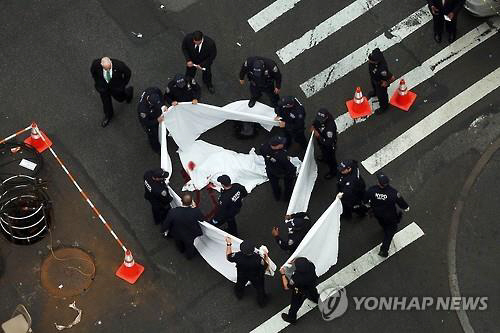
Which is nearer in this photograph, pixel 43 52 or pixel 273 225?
pixel 273 225

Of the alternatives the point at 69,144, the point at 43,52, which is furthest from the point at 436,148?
the point at 43,52

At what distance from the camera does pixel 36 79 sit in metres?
21.2

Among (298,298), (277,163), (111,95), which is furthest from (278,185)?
(111,95)

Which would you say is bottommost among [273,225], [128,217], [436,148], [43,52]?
[436,148]

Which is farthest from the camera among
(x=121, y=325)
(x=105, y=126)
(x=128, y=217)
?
(x=105, y=126)

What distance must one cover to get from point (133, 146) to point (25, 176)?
2.45 m

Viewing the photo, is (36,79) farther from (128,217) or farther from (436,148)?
(436,148)

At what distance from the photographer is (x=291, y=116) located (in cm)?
1900

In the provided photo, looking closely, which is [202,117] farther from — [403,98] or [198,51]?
[403,98]

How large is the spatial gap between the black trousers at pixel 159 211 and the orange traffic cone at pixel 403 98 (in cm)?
579

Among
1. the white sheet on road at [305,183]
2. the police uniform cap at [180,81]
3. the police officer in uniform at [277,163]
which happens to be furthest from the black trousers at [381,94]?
the police uniform cap at [180,81]

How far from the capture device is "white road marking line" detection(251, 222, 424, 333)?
58.0 ft

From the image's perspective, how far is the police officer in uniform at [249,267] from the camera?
16.6m

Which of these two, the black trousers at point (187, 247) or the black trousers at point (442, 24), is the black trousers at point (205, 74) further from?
the black trousers at point (442, 24)
